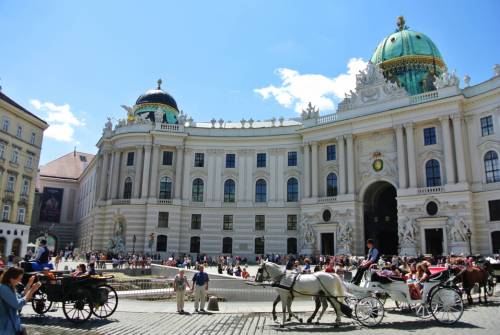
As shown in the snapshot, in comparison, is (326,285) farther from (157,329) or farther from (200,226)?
(200,226)

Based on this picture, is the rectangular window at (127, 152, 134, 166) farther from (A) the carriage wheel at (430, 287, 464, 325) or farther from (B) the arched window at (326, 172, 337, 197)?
(A) the carriage wheel at (430, 287, 464, 325)

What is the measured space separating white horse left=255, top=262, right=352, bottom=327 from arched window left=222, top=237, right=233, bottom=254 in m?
37.5

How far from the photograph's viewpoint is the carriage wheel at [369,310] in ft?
38.5

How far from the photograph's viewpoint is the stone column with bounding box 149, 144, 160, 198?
49469 mm

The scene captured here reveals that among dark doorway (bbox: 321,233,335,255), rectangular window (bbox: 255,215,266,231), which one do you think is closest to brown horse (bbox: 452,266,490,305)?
dark doorway (bbox: 321,233,335,255)

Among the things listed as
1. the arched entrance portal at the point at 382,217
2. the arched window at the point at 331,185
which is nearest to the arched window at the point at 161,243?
the arched window at the point at 331,185

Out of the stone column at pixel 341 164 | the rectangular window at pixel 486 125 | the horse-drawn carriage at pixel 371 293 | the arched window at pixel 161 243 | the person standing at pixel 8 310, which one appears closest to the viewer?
the person standing at pixel 8 310

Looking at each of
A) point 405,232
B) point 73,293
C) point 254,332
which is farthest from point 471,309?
point 405,232

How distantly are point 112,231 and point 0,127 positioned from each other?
16702mm

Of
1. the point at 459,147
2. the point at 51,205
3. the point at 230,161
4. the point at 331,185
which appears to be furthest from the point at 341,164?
the point at 51,205

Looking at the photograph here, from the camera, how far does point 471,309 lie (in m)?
14.4

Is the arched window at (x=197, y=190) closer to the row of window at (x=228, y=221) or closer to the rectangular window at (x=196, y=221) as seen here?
the rectangular window at (x=196, y=221)

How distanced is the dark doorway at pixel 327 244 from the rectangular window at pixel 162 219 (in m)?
18.5

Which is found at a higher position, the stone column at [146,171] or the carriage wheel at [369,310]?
the stone column at [146,171]
